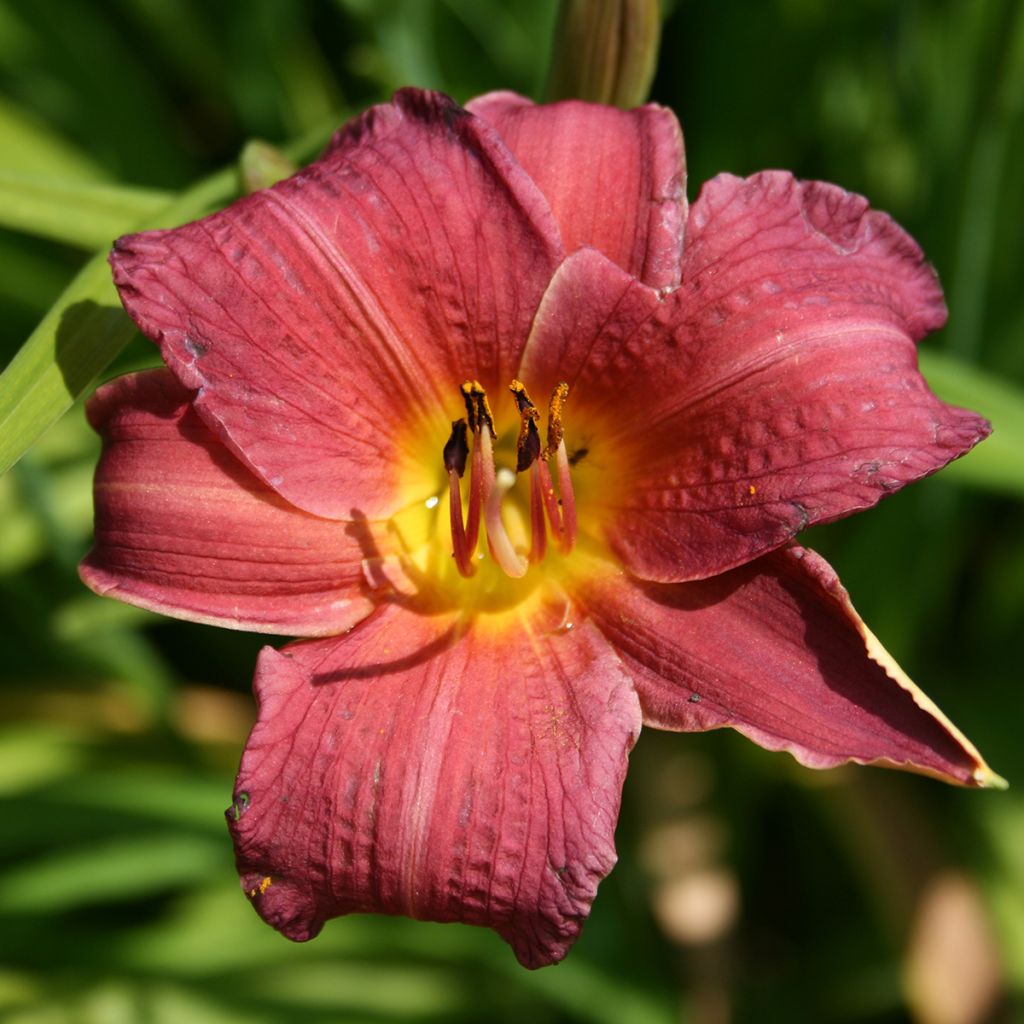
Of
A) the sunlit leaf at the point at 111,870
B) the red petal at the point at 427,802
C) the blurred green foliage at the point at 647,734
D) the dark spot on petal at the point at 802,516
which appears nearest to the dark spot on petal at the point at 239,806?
the red petal at the point at 427,802

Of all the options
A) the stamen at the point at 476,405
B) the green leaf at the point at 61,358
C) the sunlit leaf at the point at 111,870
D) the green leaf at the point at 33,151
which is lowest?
the sunlit leaf at the point at 111,870

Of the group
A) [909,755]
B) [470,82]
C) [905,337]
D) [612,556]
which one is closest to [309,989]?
[612,556]

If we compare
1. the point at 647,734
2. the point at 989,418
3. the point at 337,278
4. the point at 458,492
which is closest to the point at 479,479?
the point at 458,492

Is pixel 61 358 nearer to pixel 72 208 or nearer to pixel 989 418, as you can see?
pixel 72 208

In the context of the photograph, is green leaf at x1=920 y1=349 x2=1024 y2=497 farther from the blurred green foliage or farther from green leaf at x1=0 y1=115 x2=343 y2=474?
green leaf at x1=0 y1=115 x2=343 y2=474

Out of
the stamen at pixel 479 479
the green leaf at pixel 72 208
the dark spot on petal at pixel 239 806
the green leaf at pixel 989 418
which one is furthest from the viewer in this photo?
the green leaf at pixel 989 418

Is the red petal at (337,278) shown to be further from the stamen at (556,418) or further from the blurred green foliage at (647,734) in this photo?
the blurred green foliage at (647,734)

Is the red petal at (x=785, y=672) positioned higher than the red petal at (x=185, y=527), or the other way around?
the red petal at (x=185, y=527)

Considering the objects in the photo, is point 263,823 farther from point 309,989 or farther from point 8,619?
point 8,619
